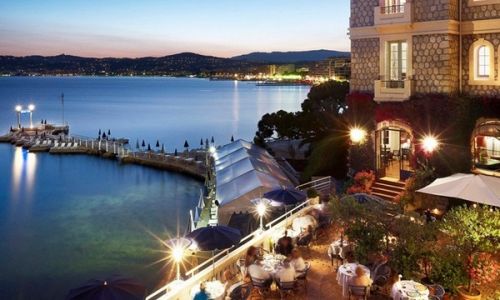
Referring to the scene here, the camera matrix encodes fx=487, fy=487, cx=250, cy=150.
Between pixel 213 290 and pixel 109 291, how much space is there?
89.7 inches

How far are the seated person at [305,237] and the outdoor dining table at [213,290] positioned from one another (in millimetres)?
3401

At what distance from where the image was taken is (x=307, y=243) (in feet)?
41.9

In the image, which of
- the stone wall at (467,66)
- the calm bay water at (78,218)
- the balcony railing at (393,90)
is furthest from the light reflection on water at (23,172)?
the stone wall at (467,66)

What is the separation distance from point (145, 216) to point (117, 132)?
4875 cm

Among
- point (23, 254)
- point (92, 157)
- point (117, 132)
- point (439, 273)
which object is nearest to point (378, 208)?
point (439, 273)

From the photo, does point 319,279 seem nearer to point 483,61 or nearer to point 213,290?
point 213,290

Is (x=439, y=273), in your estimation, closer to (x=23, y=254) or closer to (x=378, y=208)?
(x=378, y=208)

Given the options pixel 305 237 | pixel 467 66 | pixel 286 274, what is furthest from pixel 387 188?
pixel 286 274

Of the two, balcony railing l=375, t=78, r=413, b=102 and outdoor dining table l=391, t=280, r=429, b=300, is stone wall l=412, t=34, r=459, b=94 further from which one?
outdoor dining table l=391, t=280, r=429, b=300

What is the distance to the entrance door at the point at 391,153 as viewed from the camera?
1841cm

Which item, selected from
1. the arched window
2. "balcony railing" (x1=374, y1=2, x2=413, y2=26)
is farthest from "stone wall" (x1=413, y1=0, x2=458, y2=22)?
the arched window

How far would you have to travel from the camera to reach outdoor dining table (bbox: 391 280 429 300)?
876cm

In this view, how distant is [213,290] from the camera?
31.0 feet

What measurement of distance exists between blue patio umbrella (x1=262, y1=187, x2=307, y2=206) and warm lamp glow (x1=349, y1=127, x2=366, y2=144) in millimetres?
4577
